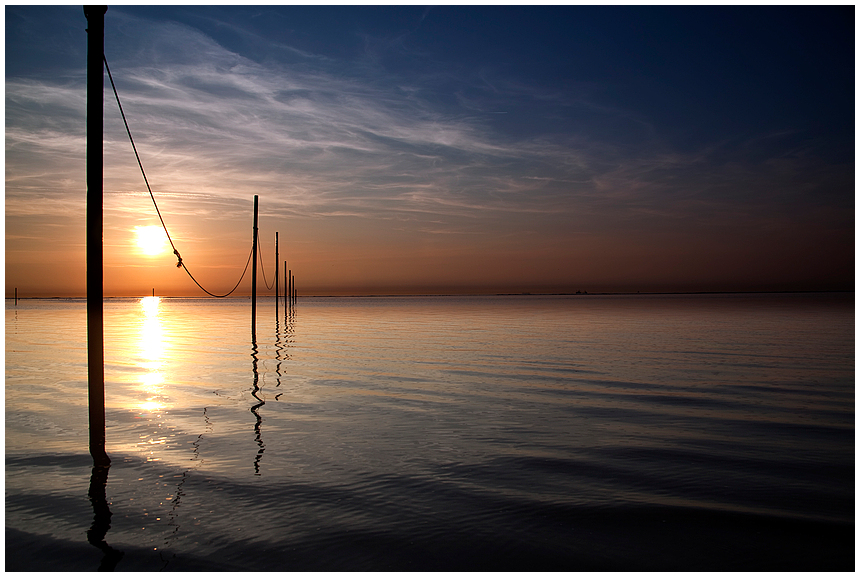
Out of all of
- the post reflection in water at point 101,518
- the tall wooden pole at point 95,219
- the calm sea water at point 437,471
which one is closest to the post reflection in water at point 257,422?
the calm sea water at point 437,471

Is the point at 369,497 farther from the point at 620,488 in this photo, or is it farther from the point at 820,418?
the point at 820,418

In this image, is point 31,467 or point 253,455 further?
point 253,455

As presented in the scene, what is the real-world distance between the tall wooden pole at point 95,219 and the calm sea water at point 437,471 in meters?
0.80

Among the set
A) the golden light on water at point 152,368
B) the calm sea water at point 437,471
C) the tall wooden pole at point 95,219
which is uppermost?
the tall wooden pole at point 95,219

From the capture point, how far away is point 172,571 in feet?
16.9

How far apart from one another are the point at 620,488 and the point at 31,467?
7873 mm

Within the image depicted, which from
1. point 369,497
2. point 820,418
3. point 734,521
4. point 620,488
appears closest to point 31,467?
point 369,497

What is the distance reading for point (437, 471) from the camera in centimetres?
790

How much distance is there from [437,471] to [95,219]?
6004mm

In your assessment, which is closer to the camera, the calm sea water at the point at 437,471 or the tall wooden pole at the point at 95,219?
the calm sea water at the point at 437,471

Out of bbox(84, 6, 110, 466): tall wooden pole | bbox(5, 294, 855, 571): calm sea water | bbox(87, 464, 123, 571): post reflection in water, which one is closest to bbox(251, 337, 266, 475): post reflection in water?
bbox(5, 294, 855, 571): calm sea water

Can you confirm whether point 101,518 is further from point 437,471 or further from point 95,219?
point 95,219

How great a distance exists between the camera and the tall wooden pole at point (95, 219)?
831 cm

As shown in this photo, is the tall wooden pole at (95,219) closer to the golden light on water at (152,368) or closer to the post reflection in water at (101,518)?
the post reflection in water at (101,518)
